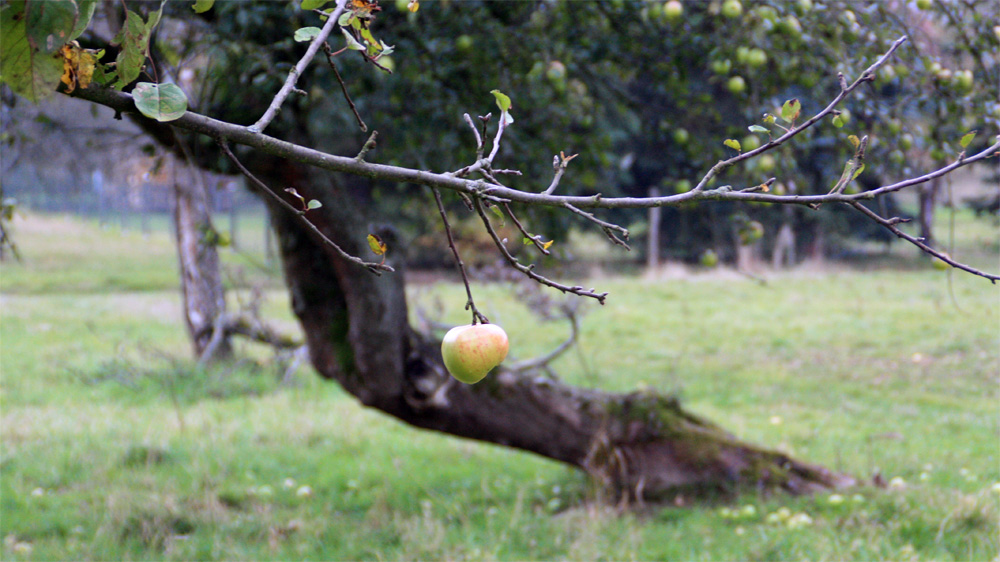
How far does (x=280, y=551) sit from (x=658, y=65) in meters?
2.99

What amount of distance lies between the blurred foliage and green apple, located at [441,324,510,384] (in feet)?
4.90

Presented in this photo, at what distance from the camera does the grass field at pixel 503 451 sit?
353 cm

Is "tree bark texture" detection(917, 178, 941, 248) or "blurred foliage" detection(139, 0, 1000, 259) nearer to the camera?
"tree bark texture" detection(917, 178, 941, 248)

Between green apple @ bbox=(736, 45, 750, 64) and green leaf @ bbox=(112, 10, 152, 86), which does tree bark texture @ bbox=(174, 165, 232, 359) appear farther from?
green leaf @ bbox=(112, 10, 152, 86)

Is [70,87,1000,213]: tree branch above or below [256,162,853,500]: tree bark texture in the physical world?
above

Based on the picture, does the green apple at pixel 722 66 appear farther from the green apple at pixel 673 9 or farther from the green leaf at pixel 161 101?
the green leaf at pixel 161 101

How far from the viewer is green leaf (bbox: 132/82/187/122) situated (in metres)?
1.14

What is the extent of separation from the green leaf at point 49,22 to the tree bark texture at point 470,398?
7.63 feet

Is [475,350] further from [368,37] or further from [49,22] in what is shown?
[49,22]

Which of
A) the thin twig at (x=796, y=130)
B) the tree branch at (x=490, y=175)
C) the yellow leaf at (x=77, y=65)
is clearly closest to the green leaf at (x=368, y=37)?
the tree branch at (x=490, y=175)

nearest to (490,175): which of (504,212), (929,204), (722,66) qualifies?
(504,212)

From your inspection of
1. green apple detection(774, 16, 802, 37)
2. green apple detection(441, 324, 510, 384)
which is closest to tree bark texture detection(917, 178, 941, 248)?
green apple detection(774, 16, 802, 37)

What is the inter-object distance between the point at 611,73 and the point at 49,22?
12.9ft

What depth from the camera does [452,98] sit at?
4.32m
